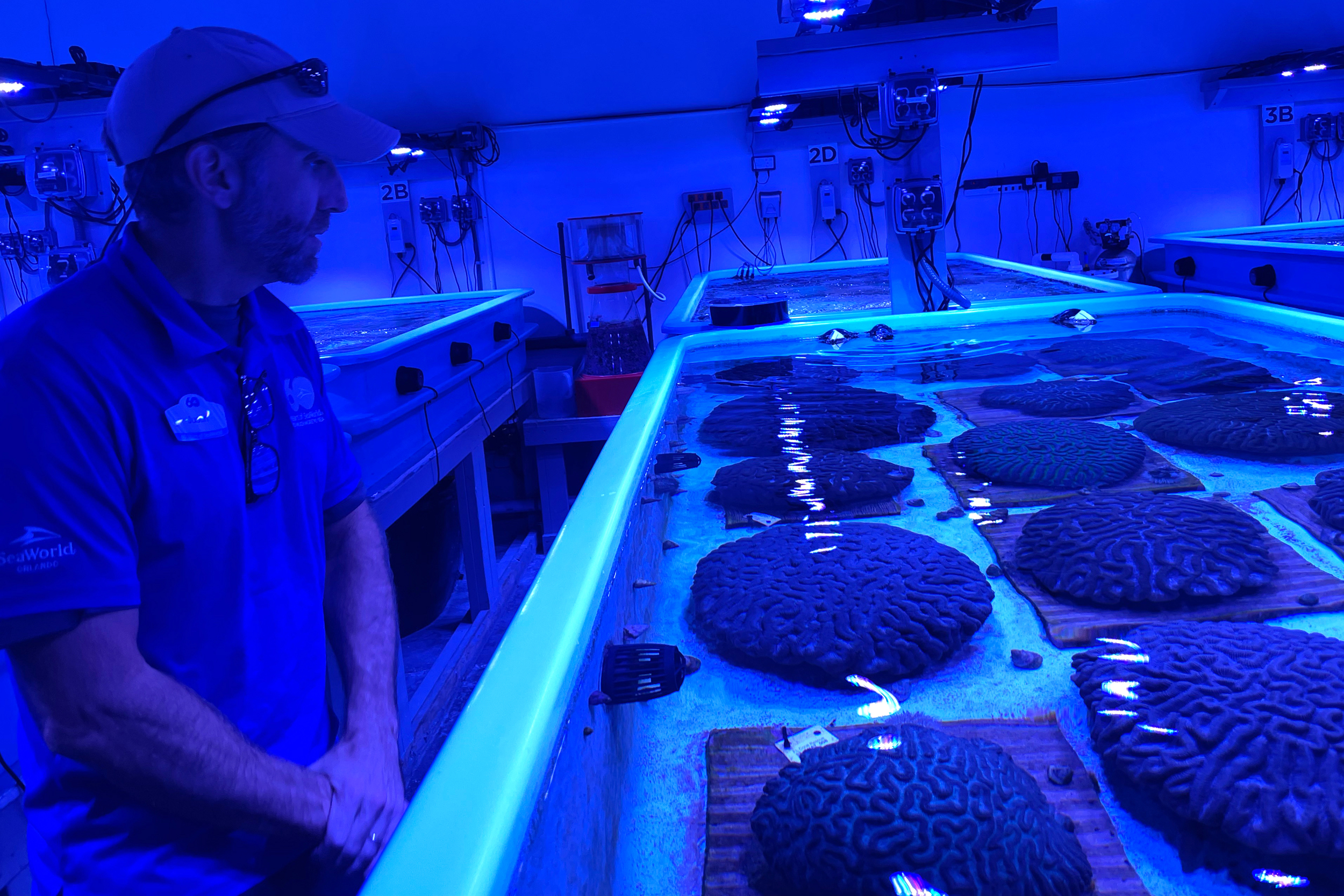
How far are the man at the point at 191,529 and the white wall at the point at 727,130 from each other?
4734 mm

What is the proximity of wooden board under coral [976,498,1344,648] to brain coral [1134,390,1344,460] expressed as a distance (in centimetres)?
37

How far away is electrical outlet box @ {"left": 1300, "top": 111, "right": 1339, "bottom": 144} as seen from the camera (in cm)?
572

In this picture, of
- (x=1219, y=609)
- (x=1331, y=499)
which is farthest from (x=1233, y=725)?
(x=1331, y=499)

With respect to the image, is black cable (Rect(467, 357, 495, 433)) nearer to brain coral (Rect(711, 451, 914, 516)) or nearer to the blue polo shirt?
brain coral (Rect(711, 451, 914, 516))

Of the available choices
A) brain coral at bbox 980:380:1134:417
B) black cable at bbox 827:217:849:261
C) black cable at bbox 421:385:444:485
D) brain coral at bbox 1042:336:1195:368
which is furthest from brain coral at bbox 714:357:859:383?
black cable at bbox 827:217:849:261

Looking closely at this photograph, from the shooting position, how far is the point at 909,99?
2299 mm

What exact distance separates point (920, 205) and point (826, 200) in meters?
3.54

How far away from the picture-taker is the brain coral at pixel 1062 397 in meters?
1.69

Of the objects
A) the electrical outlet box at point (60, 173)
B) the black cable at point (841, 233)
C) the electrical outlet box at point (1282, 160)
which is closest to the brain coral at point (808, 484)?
the electrical outlet box at point (60, 173)

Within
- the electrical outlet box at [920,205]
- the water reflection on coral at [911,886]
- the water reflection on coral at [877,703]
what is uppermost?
the electrical outlet box at [920,205]

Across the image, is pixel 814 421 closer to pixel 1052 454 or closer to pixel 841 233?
pixel 1052 454

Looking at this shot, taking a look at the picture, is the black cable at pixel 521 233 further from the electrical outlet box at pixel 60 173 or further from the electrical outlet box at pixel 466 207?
the electrical outlet box at pixel 60 173

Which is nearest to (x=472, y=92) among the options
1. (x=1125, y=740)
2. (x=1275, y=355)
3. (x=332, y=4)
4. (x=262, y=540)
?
(x=332, y=4)

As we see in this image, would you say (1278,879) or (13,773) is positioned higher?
(1278,879)
